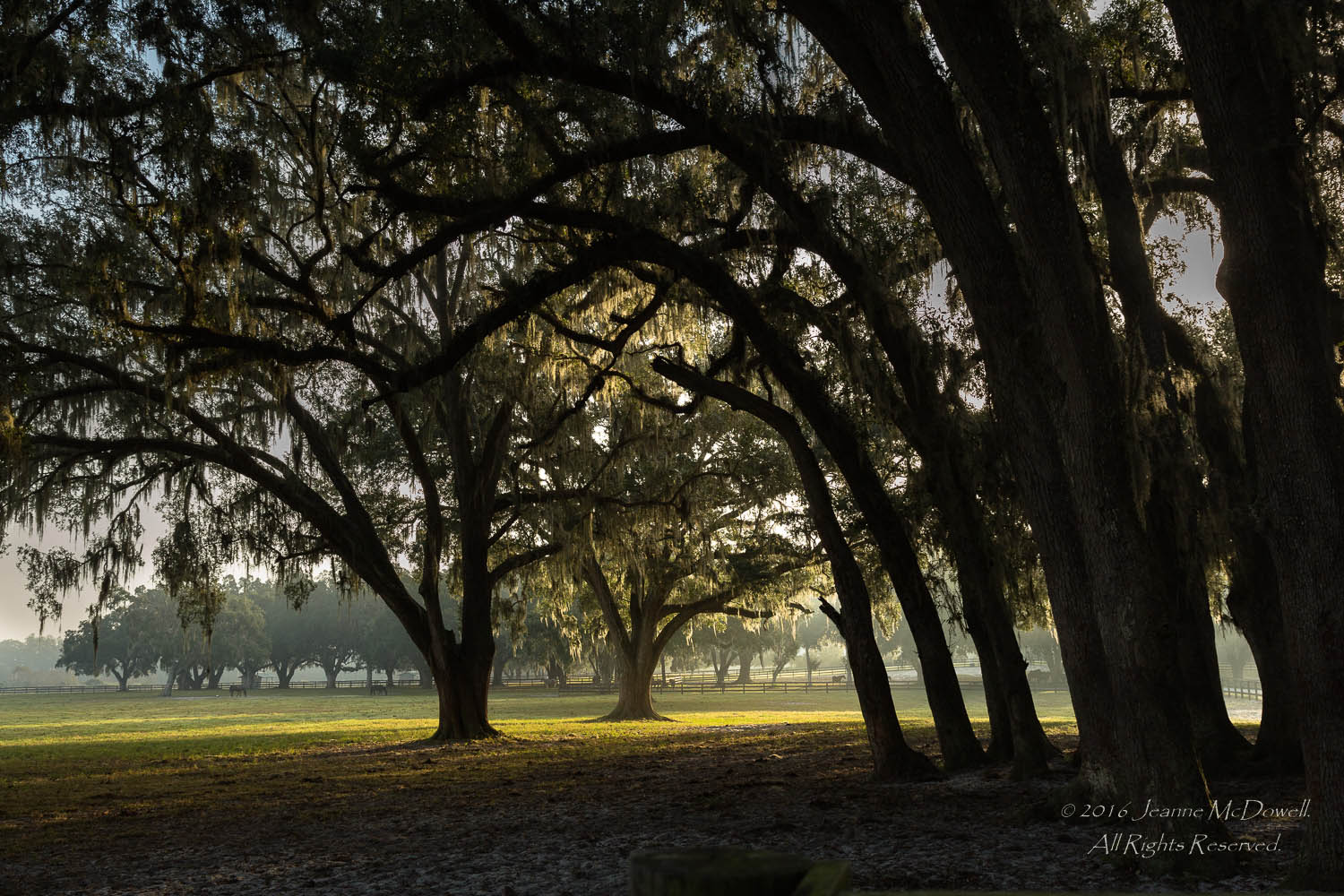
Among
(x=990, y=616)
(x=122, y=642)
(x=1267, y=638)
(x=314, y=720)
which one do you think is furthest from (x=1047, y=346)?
(x=122, y=642)

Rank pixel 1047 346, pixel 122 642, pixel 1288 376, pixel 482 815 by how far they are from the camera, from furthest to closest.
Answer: pixel 122 642 → pixel 482 815 → pixel 1047 346 → pixel 1288 376

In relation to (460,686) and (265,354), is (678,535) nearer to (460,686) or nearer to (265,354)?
(460,686)

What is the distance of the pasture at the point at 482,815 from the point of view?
6449 millimetres

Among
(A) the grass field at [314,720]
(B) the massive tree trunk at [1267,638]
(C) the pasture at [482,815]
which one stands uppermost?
(B) the massive tree trunk at [1267,638]

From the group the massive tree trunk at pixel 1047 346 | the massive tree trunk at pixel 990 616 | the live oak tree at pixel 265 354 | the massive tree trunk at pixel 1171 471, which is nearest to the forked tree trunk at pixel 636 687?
the live oak tree at pixel 265 354

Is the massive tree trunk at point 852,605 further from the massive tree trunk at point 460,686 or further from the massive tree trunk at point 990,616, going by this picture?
the massive tree trunk at point 460,686

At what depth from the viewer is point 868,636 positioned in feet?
36.5

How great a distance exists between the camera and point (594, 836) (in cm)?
786

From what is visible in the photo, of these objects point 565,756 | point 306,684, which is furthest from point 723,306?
point 306,684

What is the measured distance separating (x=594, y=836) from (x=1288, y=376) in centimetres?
586

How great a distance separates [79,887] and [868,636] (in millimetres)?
7732

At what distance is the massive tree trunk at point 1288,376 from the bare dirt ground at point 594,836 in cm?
92

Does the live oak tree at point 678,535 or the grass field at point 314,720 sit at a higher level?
the live oak tree at point 678,535

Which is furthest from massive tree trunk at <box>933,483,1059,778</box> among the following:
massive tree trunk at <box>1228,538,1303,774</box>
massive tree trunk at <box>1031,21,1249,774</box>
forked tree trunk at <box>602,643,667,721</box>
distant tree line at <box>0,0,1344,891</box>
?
forked tree trunk at <box>602,643,667,721</box>
